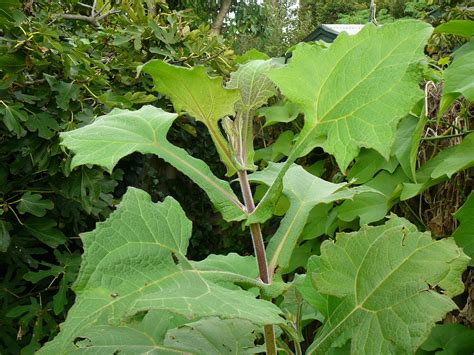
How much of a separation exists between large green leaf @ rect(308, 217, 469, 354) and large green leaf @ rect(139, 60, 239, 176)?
0.72 ft

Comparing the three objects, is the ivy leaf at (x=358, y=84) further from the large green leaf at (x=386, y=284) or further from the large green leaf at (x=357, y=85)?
the large green leaf at (x=386, y=284)

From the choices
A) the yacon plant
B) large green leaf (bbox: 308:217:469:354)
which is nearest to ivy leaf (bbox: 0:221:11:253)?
→ the yacon plant

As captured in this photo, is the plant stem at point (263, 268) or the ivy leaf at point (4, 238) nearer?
the plant stem at point (263, 268)

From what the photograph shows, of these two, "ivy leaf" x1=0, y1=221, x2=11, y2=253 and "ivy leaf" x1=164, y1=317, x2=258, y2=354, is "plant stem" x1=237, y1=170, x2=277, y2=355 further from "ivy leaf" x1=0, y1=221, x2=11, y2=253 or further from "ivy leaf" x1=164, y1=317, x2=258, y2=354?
"ivy leaf" x1=0, y1=221, x2=11, y2=253

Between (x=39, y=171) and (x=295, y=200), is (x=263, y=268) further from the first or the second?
(x=39, y=171)

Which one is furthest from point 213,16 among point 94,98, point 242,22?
point 94,98

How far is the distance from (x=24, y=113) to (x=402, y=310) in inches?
53.7

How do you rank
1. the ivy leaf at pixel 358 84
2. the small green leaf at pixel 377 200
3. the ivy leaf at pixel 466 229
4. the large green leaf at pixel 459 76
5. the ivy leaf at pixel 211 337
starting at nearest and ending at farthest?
the ivy leaf at pixel 358 84 < the ivy leaf at pixel 211 337 < the large green leaf at pixel 459 76 < the ivy leaf at pixel 466 229 < the small green leaf at pixel 377 200

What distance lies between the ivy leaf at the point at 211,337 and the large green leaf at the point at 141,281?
131 millimetres

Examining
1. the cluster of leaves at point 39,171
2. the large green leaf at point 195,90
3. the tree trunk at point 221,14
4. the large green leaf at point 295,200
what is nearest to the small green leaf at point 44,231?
the cluster of leaves at point 39,171

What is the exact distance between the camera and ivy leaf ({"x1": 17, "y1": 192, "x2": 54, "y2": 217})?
1.66 meters

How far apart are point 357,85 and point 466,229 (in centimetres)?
60

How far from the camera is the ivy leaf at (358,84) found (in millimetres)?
528

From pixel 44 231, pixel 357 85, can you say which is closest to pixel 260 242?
pixel 357 85
